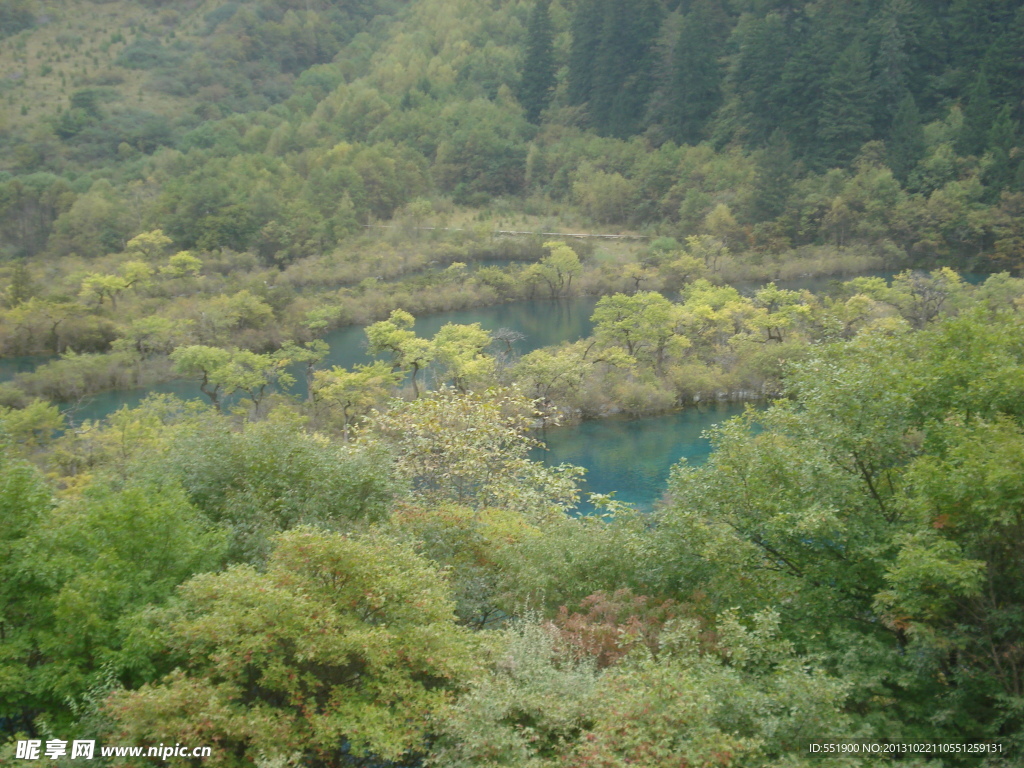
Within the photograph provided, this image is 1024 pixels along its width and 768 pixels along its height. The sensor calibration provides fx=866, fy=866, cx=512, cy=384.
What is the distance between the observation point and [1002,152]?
52.4 metres

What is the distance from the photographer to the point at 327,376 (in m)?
32.8

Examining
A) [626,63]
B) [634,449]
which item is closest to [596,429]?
[634,449]

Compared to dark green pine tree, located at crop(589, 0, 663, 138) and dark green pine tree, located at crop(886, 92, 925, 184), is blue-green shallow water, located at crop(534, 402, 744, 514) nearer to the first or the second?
dark green pine tree, located at crop(886, 92, 925, 184)

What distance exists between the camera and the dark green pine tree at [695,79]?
2618 inches

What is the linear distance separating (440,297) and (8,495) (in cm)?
4185

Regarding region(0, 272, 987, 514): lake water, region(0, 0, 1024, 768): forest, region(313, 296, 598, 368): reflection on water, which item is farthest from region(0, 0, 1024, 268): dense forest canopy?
region(313, 296, 598, 368): reflection on water

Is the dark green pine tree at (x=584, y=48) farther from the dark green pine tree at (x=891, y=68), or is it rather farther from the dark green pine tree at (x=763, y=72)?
the dark green pine tree at (x=891, y=68)

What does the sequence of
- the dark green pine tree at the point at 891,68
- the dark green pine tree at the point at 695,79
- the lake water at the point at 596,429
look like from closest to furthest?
the lake water at the point at 596,429 → the dark green pine tree at the point at 891,68 → the dark green pine tree at the point at 695,79

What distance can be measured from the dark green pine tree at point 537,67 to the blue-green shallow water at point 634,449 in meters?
50.3

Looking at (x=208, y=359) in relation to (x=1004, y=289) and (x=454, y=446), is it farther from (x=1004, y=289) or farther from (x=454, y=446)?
(x=1004, y=289)

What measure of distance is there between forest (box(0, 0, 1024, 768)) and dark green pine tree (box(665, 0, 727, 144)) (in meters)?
0.27

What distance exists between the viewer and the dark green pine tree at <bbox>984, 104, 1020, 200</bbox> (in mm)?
51969

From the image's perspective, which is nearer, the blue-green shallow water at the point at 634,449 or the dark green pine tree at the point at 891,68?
the blue-green shallow water at the point at 634,449

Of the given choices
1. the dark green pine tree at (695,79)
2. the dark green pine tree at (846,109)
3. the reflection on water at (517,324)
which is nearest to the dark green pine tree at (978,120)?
the dark green pine tree at (846,109)
